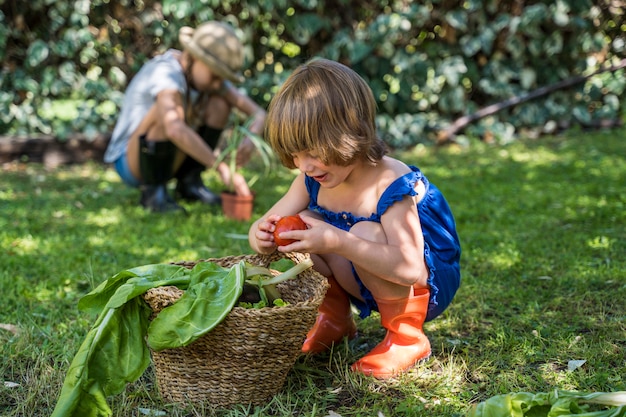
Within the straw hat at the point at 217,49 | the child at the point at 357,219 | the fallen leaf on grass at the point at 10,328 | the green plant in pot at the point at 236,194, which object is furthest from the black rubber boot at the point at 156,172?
the child at the point at 357,219

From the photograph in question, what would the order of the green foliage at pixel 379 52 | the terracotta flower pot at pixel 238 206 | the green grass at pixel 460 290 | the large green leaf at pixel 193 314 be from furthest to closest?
1. the green foliage at pixel 379 52
2. the terracotta flower pot at pixel 238 206
3. the green grass at pixel 460 290
4. the large green leaf at pixel 193 314

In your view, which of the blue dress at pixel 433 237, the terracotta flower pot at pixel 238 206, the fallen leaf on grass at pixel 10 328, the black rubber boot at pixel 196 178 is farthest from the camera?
the black rubber boot at pixel 196 178

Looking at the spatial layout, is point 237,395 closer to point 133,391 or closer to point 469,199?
point 133,391

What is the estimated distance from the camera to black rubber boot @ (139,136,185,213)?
13.6ft

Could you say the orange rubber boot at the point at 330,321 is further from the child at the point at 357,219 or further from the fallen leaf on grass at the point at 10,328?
the fallen leaf on grass at the point at 10,328

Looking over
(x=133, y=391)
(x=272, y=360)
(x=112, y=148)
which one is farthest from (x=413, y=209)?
(x=112, y=148)

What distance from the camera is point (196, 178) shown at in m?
4.54

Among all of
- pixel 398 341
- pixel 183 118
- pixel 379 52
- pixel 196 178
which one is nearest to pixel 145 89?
pixel 183 118

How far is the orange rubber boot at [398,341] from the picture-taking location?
215 cm

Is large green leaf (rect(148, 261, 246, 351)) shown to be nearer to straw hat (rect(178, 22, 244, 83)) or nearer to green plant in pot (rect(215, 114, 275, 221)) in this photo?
green plant in pot (rect(215, 114, 275, 221))

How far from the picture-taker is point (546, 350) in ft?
7.50

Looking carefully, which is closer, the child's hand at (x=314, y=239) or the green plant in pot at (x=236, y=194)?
the child's hand at (x=314, y=239)

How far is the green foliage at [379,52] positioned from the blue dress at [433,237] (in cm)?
407

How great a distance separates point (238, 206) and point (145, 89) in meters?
0.93
